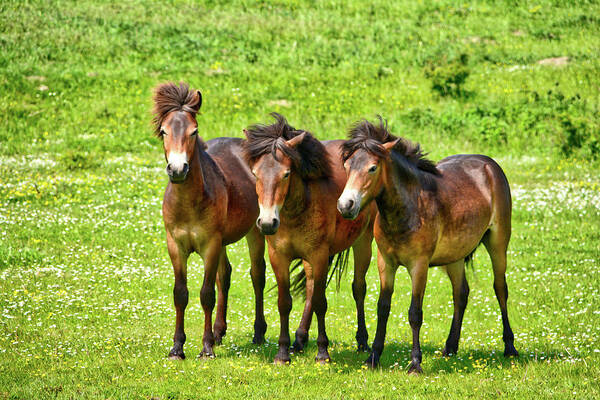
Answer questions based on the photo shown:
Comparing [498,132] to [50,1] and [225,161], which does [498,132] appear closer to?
[225,161]

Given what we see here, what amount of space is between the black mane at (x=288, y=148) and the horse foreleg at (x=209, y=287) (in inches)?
55.7

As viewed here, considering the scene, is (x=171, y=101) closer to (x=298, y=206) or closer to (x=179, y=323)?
(x=298, y=206)

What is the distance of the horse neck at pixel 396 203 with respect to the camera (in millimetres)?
8750

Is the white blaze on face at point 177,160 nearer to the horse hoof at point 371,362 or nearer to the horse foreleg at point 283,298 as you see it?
the horse foreleg at point 283,298

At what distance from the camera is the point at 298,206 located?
9156 millimetres

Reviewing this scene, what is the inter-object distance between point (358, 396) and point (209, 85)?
898 inches

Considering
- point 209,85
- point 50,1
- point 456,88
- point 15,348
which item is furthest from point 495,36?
point 15,348

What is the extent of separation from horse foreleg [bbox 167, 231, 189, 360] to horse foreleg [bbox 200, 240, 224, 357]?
266 millimetres

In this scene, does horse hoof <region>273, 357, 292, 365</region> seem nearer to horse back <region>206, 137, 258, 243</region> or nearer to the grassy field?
the grassy field

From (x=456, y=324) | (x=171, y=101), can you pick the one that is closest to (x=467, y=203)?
(x=456, y=324)

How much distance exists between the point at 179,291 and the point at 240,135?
15324mm

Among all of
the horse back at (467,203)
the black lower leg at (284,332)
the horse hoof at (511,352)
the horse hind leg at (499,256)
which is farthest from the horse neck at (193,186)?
the horse hoof at (511,352)

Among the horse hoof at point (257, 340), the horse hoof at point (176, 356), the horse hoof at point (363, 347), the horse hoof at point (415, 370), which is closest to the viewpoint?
the horse hoof at point (415, 370)

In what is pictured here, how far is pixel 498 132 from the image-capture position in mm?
25359
